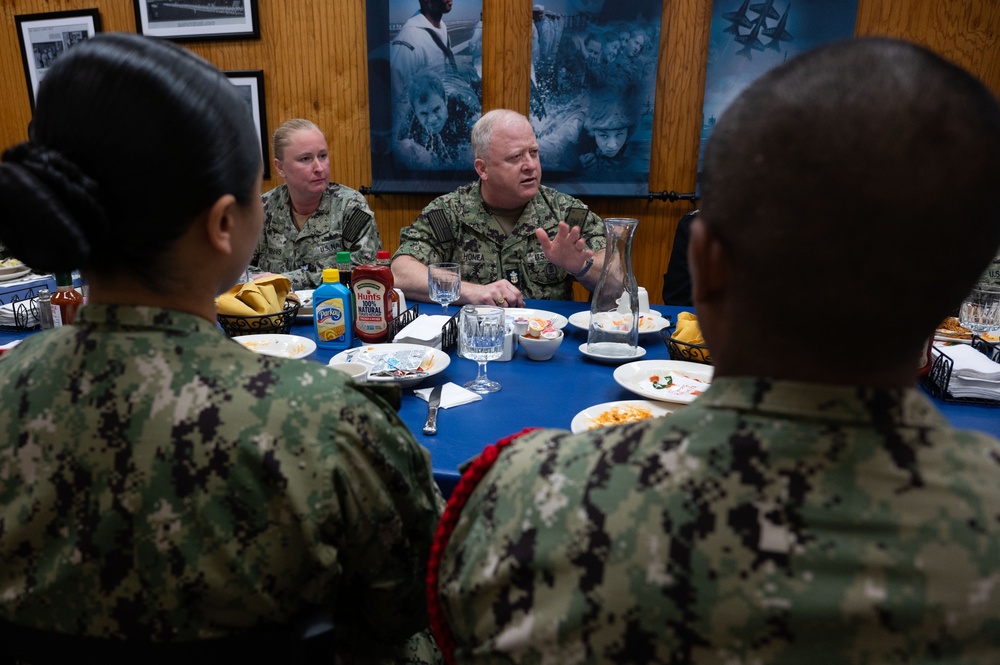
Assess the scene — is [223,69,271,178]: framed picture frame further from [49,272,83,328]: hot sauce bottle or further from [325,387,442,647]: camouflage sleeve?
[325,387,442,647]: camouflage sleeve

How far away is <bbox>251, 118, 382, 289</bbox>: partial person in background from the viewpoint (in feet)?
9.45

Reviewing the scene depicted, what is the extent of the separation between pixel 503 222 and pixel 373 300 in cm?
128

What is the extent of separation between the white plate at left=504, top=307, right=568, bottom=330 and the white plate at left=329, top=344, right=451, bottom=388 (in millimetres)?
348

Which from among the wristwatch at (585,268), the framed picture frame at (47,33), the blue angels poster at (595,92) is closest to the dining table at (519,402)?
the wristwatch at (585,268)

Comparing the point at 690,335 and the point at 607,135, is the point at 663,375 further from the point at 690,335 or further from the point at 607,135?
the point at 607,135

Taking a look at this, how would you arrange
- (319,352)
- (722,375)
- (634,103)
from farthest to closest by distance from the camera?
1. (634,103)
2. (319,352)
3. (722,375)

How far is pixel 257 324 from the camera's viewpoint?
181cm

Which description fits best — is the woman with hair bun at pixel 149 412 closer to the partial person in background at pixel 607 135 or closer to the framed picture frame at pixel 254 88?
the partial person in background at pixel 607 135

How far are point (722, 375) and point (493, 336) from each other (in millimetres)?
898

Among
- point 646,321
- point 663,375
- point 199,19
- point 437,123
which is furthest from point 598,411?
point 199,19

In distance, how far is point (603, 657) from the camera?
525mm

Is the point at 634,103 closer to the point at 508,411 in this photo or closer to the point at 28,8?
the point at 508,411

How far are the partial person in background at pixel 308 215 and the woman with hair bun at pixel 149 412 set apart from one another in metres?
2.10

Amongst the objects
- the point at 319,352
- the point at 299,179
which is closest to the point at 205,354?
the point at 319,352
